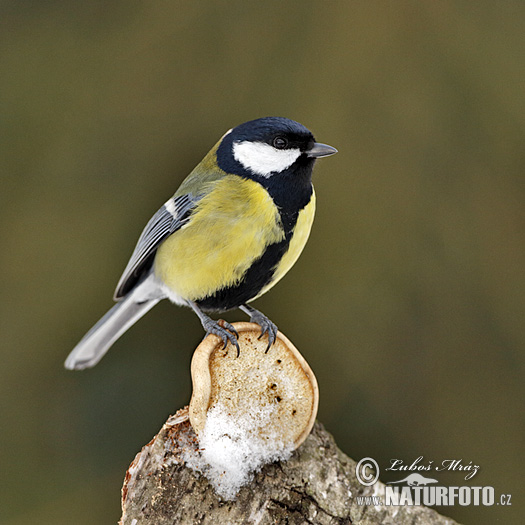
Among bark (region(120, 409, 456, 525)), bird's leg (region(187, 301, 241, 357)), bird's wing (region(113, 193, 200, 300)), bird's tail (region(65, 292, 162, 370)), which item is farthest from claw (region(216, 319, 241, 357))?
bird's tail (region(65, 292, 162, 370))

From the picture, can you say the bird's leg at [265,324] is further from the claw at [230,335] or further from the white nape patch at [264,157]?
the white nape patch at [264,157]

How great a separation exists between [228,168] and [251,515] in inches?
23.3

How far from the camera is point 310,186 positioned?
1.12m

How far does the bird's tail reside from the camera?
4.40ft

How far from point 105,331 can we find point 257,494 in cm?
62

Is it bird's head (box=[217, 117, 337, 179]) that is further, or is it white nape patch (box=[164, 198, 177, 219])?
white nape patch (box=[164, 198, 177, 219])

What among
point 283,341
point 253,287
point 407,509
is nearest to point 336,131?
point 253,287

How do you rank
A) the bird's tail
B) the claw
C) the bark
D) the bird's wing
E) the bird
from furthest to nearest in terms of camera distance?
the bird's tail
the bird's wing
the bird
the claw
the bark

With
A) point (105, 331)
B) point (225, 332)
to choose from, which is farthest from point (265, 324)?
point (105, 331)

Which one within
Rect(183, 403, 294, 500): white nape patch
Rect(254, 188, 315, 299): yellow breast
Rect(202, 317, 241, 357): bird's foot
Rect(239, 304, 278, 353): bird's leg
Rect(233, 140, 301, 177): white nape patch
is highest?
Rect(233, 140, 301, 177): white nape patch

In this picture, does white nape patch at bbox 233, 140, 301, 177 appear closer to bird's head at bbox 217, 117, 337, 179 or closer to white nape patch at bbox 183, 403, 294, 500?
bird's head at bbox 217, 117, 337, 179

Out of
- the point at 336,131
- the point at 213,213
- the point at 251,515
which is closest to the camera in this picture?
the point at 251,515

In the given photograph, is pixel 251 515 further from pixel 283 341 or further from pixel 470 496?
pixel 470 496

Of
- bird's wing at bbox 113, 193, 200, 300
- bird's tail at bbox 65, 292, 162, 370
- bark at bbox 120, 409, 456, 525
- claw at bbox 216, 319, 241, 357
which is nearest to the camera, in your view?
bark at bbox 120, 409, 456, 525
